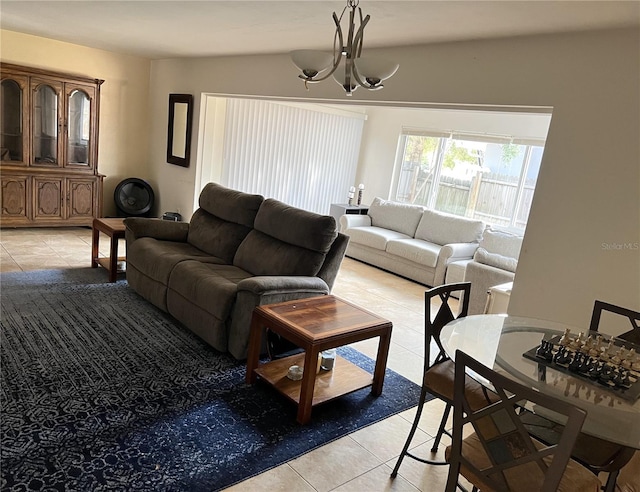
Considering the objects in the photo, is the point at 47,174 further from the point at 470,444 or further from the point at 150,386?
the point at 470,444

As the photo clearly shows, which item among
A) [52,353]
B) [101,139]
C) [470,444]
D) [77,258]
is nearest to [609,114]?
[470,444]

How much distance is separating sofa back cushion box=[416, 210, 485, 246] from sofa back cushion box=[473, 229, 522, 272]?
48 centimetres

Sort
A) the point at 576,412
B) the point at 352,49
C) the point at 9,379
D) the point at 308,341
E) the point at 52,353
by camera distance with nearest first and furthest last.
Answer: the point at 576,412 → the point at 352,49 → the point at 308,341 → the point at 9,379 → the point at 52,353

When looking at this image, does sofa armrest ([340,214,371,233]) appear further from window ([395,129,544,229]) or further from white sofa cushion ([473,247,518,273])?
white sofa cushion ([473,247,518,273])

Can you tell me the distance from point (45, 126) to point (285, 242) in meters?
3.96

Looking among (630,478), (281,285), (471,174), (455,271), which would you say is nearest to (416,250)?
(455,271)

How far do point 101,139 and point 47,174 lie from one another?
95cm

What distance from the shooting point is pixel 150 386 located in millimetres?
2750

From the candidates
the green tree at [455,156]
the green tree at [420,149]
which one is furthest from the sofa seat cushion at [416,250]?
the green tree at [420,149]

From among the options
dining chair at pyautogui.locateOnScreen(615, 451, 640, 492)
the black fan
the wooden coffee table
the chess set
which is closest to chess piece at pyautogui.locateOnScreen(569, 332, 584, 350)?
the chess set

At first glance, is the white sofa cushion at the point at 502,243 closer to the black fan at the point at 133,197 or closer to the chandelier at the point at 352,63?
the chandelier at the point at 352,63

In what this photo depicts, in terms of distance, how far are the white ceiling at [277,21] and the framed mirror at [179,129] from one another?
2.43 ft

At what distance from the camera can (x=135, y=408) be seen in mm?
2520

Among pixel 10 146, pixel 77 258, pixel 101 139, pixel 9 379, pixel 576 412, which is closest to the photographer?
pixel 576 412
